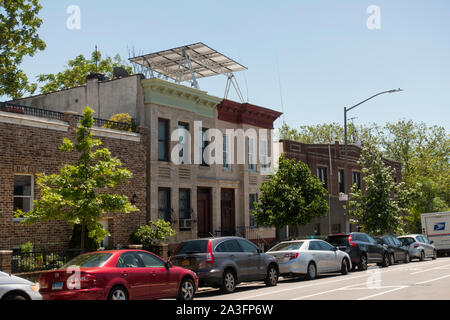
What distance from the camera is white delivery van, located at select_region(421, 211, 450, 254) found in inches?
1443

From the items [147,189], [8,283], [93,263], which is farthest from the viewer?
[147,189]

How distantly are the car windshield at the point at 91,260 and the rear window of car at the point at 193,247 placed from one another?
13.7ft

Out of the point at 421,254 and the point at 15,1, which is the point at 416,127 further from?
the point at 15,1

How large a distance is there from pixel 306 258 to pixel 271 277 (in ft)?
7.30

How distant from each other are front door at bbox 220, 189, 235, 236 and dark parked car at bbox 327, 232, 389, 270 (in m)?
6.58

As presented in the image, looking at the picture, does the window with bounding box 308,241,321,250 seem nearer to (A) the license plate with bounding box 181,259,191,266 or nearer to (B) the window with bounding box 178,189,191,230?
(A) the license plate with bounding box 181,259,191,266

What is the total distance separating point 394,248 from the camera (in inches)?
1129

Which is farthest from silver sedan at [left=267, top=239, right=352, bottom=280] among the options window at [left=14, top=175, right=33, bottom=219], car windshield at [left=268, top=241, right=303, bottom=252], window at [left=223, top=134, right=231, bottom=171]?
window at [left=223, top=134, right=231, bottom=171]

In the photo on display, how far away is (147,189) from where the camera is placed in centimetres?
2459

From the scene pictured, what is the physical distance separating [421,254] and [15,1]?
2693 centimetres

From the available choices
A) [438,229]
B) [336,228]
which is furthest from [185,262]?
[336,228]

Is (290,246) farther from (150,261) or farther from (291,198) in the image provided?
(150,261)

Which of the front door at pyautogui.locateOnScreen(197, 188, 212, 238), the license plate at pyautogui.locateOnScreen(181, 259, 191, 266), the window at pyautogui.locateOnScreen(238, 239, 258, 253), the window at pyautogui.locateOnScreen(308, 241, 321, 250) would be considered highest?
the front door at pyautogui.locateOnScreen(197, 188, 212, 238)
